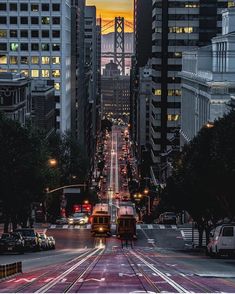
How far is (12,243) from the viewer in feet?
208

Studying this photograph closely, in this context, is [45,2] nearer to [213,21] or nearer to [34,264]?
[213,21]

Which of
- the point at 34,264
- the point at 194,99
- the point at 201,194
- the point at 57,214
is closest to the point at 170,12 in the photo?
the point at 194,99

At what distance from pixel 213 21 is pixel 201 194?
12202cm

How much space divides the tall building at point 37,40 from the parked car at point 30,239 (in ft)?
366

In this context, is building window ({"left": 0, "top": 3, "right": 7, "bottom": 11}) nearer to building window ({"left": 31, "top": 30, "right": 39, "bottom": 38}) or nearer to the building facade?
building window ({"left": 31, "top": 30, "right": 39, "bottom": 38})

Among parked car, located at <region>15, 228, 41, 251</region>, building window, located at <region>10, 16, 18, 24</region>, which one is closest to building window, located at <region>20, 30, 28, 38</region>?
building window, located at <region>10, 16, 18, 24</region>

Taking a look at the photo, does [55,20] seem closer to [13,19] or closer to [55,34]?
[55,34]

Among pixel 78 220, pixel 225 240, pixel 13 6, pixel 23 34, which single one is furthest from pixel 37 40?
pixel 225 240

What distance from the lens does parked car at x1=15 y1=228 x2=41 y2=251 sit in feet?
220

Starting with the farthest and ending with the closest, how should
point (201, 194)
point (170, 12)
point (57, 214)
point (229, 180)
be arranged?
point (170, 12) < point (57, 214) < point (201, 194) < point (229, 180)

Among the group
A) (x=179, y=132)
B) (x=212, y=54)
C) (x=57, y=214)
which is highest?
(x=212, y=54)

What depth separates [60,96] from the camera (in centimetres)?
18488

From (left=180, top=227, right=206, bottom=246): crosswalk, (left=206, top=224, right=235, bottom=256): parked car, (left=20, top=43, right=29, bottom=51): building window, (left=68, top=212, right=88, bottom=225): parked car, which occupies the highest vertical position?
(left=20, top=43, right=29, bottom=51): building window

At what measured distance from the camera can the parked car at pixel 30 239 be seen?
6698 centimetres
